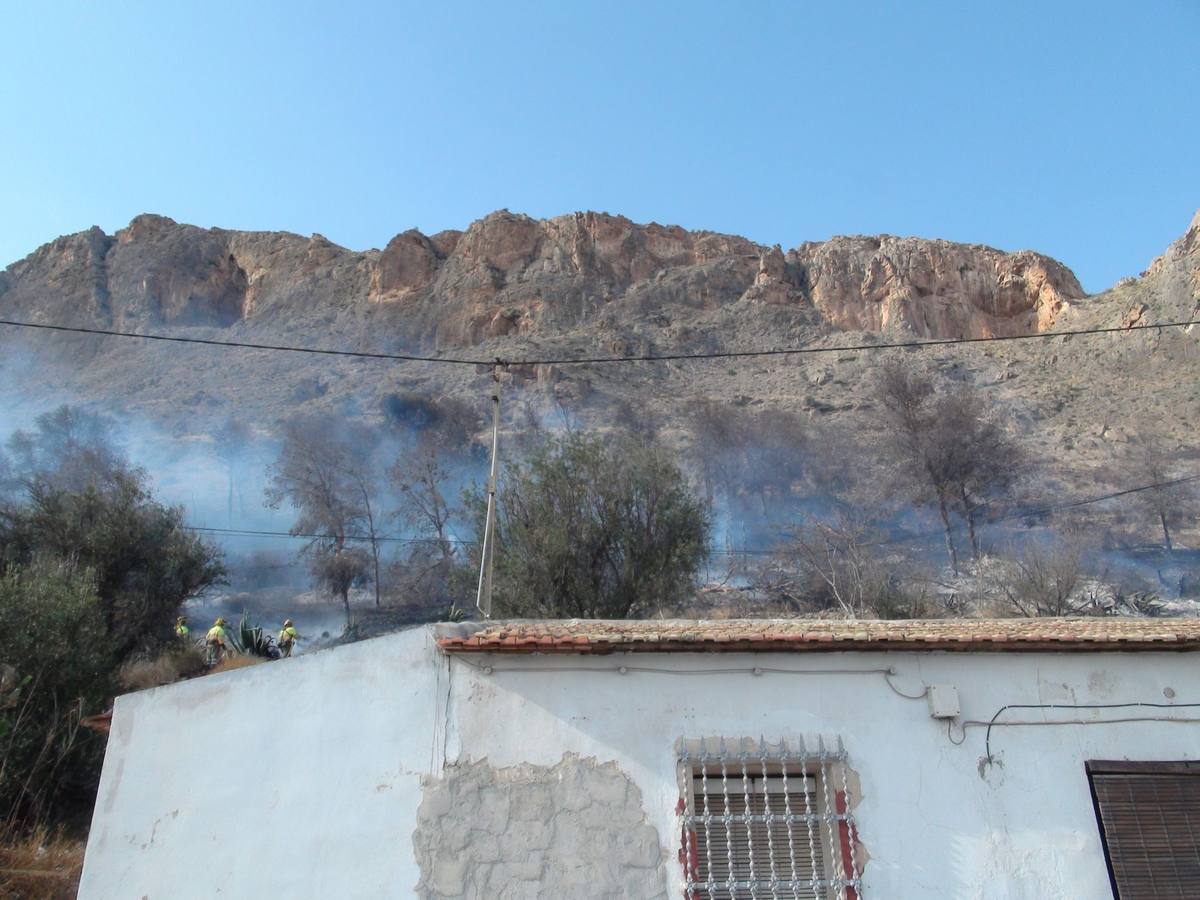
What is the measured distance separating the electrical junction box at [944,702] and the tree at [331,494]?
21.6m

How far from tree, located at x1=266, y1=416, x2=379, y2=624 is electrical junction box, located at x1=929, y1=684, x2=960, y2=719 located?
2162 centimetres

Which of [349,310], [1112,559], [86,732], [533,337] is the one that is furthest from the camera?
[349,310]

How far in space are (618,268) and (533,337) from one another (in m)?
12.2

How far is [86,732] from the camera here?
10.3 metres

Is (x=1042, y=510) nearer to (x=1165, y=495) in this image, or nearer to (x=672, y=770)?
(x=1165, y=495)

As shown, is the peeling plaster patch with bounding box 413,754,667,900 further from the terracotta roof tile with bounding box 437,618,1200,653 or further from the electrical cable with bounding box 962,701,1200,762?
the electrical cable with bounding box 962,701,1200,762

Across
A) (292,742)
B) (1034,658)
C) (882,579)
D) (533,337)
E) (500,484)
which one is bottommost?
(292,742)

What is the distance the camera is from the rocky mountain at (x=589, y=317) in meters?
43.4

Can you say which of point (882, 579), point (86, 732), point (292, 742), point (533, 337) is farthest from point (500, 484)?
point (533, 337)

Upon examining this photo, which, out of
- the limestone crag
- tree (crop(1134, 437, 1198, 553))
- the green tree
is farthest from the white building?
the limestone crag

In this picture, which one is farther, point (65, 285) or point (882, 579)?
point (65, 285)

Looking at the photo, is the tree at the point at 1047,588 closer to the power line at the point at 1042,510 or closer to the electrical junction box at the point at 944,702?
the power line at the point at 1042,510

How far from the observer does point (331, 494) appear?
112 ft

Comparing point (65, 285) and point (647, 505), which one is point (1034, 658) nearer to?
point (647, 505)
